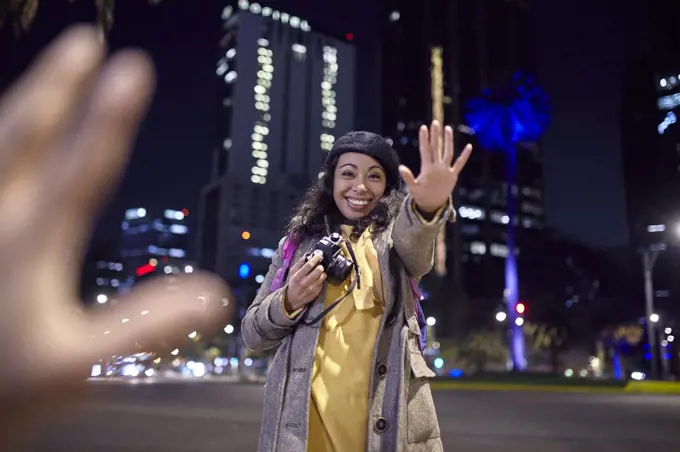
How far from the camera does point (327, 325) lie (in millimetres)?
2016

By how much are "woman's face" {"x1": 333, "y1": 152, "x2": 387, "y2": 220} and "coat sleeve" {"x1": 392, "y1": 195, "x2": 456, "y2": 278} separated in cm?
26

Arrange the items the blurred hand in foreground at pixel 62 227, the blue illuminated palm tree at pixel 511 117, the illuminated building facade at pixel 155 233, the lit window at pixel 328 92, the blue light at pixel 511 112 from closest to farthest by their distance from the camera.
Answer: the blurred hand in foreground at pixel 62 227 < the blue illuminated palm tree at pixel 511 117 < the blue light at pixel 511 112 < the illuminated building facade at pixel 155 233 < the lit window at pixel 328 92

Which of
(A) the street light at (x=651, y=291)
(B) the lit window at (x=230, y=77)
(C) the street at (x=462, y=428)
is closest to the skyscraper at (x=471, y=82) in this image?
(B) the lit window at (x=230, y=77)

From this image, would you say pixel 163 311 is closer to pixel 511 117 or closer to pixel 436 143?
pixel 436 143

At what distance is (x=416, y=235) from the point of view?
1.87m

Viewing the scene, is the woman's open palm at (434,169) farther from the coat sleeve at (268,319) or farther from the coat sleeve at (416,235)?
the coat sleeve at (268,319)

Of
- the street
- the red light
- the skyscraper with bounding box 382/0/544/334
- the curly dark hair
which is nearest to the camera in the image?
the red light

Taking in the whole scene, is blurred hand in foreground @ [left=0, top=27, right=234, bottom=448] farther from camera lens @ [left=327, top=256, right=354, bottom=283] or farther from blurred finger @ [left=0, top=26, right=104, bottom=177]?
camera lens @ [left=327, top=256, right=354, bottom=283]

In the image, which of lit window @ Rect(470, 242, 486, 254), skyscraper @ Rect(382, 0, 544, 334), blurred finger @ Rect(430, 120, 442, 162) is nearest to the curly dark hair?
blurred finger @ Rect(430, 120, 442, 162)

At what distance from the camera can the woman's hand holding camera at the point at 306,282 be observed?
189cm

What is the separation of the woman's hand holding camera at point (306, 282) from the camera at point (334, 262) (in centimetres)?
2

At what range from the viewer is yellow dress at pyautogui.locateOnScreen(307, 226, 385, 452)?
1.86 m

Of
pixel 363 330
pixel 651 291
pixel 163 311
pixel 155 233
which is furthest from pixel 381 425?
pixel 155 233

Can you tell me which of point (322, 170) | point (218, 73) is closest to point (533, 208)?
point (218, 73)
